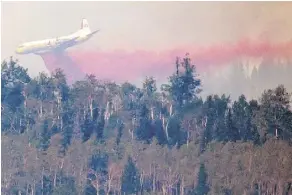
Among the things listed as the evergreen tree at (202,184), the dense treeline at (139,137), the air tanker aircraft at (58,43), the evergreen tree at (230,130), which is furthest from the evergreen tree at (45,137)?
the evergreen tree at (230,130)

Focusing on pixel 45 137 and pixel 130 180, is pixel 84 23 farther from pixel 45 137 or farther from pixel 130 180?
pixel 130 180

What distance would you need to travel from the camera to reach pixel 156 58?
22.9 ft

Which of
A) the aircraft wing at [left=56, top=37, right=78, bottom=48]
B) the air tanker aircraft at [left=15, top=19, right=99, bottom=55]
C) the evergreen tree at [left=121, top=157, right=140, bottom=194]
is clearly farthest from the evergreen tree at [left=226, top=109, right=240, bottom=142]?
the aircraft wing at [left=56, top=37, right=78, bottom=48]

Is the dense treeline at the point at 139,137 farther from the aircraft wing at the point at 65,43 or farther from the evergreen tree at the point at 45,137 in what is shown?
the aircraft wing at the point at 65,43

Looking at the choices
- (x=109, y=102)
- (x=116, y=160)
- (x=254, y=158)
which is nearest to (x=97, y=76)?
(x=109, y=102)

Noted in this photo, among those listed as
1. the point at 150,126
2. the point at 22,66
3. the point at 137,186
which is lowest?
the point at 137,186

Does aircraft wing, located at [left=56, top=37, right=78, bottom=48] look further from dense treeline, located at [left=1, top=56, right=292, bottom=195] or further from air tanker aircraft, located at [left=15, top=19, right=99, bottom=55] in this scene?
dense treeline, located at [left=1, top=56, right=292, bottom=195]

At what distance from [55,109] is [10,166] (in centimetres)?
55

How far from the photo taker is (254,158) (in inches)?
271

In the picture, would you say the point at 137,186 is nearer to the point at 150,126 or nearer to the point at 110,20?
the point at 150,126

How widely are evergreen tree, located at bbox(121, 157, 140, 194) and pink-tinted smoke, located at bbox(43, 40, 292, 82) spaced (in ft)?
2.23

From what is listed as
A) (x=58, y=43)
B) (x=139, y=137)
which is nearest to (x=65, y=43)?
(x=58, y=43)

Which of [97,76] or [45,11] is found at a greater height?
[45,11]

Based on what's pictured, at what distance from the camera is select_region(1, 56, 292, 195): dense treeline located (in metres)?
A: 6.90
